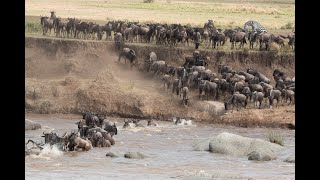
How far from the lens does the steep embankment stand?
2930 centimetres

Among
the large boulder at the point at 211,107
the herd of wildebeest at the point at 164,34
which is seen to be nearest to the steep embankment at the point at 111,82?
the large boulder at the point at 211,107

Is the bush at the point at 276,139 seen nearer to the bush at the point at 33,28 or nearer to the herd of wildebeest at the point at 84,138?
the herd of wildebeest at the point at 84,138

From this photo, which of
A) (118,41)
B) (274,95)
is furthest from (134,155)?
(118,41)

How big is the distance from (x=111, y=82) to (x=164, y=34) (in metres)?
4.55

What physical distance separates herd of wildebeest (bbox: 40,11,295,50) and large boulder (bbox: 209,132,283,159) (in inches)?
506

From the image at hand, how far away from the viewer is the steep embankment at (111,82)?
29297 mm

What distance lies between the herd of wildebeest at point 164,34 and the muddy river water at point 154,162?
9.35 m

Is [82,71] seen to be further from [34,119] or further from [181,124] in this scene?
[181,124]

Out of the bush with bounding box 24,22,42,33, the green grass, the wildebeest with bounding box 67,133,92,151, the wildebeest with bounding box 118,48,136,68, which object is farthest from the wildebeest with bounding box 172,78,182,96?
the green grass
